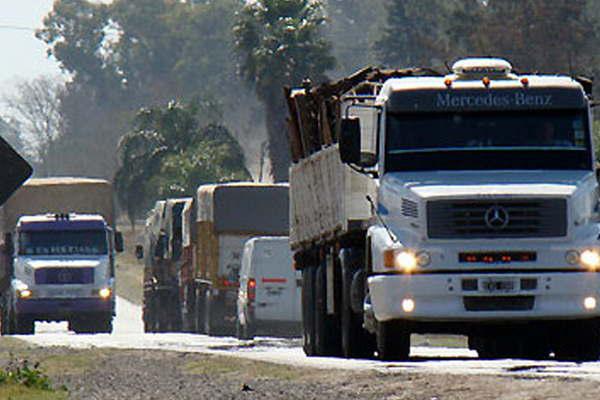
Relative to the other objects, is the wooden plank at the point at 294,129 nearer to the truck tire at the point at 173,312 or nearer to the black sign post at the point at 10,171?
the black sign post at the point at 10,171

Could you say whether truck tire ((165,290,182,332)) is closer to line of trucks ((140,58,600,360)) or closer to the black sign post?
line of trucks ((140,58,600,360))

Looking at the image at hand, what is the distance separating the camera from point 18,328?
48688mm

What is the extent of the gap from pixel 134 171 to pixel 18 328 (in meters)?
55.3

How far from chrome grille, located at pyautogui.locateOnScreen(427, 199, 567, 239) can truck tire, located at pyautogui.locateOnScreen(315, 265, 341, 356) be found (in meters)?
5.05

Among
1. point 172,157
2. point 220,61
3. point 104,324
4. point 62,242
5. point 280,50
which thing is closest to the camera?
point 62,242

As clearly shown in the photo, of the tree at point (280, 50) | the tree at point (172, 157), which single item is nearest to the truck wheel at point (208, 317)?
the tree at point (280, 50)

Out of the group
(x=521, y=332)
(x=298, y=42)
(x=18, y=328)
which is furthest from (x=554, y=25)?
(x=521, y=332)

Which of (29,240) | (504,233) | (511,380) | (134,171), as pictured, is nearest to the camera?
(511,380)

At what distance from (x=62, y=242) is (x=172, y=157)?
55.0 m

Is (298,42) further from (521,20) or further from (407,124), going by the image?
(407,124)

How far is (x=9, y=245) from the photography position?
45.2m

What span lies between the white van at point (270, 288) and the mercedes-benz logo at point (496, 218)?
1996cm

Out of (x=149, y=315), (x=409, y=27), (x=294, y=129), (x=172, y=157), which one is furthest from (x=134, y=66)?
(x=294, y=129)

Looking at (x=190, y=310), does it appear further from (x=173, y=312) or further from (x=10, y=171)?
(x=10, y=171)
